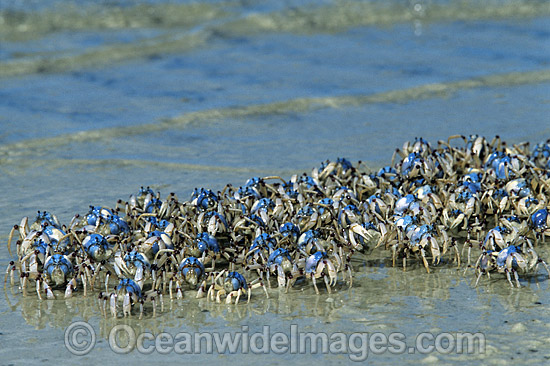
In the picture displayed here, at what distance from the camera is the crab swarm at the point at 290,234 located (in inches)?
224

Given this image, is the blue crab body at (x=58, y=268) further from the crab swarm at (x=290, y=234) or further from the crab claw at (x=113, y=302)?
the crab claw at (x=113, y=302)

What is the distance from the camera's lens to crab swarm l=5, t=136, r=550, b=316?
18.6 feet

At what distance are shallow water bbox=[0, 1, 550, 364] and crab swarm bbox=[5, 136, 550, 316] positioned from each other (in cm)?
17

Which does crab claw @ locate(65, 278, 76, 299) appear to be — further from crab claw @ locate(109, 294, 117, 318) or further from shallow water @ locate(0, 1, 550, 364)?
crab claw @ locate(109, 294, 117, 318)

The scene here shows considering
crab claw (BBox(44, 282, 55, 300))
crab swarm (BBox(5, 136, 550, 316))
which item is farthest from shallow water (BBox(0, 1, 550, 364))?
crab swarm (BBox(5, 136, 550, 316))

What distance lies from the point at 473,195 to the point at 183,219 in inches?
89.7

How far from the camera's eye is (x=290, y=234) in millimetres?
6117

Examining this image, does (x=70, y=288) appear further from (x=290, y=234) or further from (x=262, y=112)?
(x=262, y=112)

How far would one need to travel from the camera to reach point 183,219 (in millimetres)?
6320

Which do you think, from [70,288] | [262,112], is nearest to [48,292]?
[70,288]

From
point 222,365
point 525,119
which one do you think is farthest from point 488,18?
point 222,365

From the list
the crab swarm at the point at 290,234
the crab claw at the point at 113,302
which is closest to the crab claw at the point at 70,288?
the crab swarm at the point at 290,234

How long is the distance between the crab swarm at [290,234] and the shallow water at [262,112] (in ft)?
0.55

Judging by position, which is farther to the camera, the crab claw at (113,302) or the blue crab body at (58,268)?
the blue crab body at (58,268)
